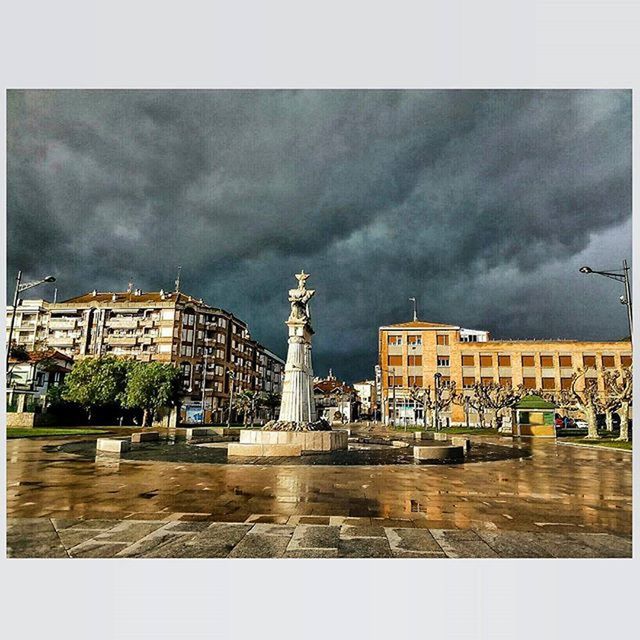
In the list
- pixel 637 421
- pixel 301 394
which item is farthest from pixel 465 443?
pixel 637 421

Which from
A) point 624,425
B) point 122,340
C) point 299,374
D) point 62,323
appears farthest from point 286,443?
point 122,340

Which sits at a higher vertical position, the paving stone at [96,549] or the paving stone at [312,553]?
the paving stone at [312,553]

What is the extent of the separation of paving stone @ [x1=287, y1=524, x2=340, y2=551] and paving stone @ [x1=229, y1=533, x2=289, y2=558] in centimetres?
13

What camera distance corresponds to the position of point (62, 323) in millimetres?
53156

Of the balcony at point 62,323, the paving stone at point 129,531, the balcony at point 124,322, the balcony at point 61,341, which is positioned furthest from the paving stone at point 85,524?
the balcony at point 124,322

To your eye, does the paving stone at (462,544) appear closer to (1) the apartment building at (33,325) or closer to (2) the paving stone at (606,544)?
(2) the paving stone at (606,544)

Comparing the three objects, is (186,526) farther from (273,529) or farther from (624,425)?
(624,425)

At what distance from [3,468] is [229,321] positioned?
5846 cm

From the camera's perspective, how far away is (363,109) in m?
10.1

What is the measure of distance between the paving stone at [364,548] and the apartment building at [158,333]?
51.5 m

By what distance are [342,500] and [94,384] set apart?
38376 millimetres

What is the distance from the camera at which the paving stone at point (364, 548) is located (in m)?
5.61

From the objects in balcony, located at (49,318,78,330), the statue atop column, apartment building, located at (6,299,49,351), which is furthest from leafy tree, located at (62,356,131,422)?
the statue atop column

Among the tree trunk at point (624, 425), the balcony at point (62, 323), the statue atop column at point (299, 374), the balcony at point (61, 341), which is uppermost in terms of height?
the balcony at point (62, 323)
